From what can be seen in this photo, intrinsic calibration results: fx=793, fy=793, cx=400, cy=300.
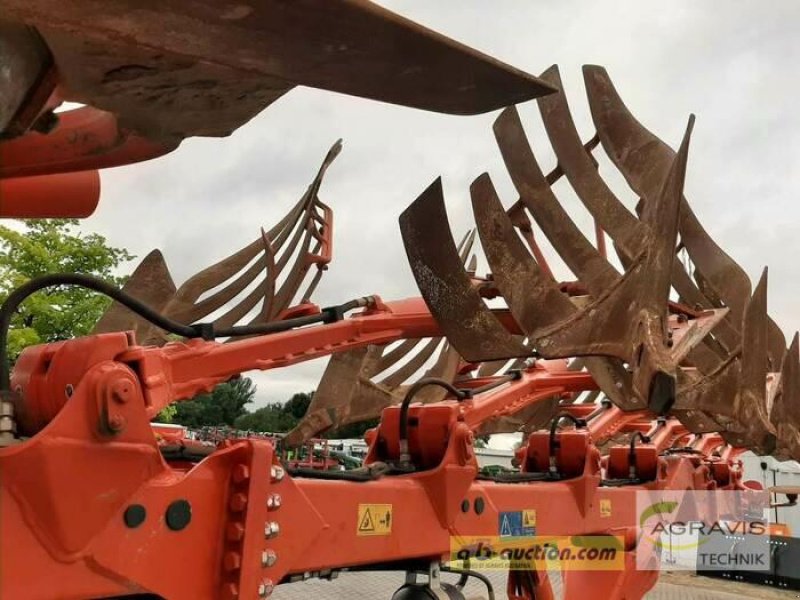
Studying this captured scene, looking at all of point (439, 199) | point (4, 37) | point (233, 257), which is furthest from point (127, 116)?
point (233, 257)

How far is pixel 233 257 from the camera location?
7.41 metres

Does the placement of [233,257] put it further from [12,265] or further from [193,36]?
[12,265]

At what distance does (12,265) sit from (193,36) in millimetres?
17180

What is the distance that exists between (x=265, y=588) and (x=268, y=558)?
85mm

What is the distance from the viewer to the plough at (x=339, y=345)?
3.64ft

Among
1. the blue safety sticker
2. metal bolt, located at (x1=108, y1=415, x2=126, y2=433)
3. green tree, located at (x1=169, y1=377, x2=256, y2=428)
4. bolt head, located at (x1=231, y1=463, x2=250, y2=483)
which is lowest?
the blue safety sticker

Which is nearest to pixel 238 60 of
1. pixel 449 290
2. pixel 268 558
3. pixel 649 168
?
pixel 268 558

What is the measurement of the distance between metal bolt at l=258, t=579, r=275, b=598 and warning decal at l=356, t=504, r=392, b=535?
20.4 inches

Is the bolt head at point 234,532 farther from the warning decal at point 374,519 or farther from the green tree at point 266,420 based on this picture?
the green tree at point 266,420

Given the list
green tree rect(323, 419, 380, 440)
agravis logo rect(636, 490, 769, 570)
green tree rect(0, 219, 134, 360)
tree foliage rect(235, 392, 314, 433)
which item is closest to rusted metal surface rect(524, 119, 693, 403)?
agravis logo rect(636, 490, 769, 570)

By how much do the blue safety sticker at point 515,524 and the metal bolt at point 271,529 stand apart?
156 centimetres

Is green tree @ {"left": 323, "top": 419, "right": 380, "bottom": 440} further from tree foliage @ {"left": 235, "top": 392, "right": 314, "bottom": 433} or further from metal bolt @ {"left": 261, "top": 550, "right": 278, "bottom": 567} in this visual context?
tree foliage @ {"left": 235, "top": 392, "right": 314, "bottom": 433}

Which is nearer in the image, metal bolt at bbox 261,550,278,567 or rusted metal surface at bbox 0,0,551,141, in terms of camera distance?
rusted metal surface at bbox 0,0,551,141

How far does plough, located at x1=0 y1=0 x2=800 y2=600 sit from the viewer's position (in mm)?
1108
